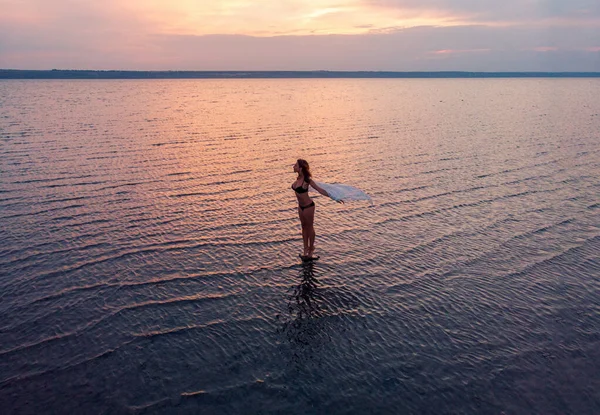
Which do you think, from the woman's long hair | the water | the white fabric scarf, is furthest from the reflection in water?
the woman's long hair

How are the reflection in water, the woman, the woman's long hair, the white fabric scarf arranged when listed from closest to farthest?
the reflection in water < the woman's long hair < the woman < the white fabric scarf

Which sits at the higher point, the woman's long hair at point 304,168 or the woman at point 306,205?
the woman's long hair at point 304,168

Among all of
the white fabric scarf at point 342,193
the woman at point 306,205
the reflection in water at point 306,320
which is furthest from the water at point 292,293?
the white fabric scarf at point 342,193

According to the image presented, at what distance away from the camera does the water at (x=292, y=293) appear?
948 centimetres

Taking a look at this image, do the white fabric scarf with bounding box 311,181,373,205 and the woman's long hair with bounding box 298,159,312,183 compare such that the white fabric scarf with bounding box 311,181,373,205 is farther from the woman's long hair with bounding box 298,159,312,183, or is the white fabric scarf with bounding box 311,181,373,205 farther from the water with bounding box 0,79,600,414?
the water with bounding box 0,79,600,414

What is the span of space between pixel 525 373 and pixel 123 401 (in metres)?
8.71

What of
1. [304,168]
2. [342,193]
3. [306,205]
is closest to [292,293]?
[306,205]

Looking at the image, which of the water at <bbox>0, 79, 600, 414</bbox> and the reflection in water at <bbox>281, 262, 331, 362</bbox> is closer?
the water at <bbox>0, 79, 600, 414</bbox>

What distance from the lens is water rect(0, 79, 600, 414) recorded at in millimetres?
9477

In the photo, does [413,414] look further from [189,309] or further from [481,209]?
[481,209]

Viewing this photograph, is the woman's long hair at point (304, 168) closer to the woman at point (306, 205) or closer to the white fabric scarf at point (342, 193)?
the woman at point (306, 205)

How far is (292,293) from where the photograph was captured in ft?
44.1

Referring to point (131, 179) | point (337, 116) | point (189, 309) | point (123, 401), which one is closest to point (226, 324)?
point (189, 309)

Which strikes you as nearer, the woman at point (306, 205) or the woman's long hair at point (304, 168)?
the woman's long hair at point (304, 168)
